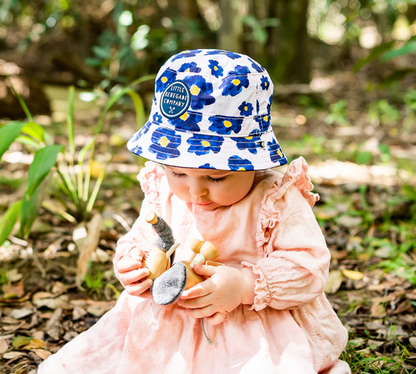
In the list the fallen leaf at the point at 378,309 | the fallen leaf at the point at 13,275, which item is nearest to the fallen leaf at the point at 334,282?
the fallen leaf at the point at 378,309

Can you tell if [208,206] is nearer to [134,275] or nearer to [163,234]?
[163,234]

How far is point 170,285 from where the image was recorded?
1315 millimetres

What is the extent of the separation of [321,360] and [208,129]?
0.77 meters

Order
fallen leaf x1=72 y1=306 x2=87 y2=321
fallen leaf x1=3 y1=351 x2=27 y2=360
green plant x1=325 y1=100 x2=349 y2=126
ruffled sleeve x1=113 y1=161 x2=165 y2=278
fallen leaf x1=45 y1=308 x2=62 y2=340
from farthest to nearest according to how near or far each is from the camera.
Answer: green plant x1=325 y1=100 x2=349 y2=126 < fallen leaf x1=72 y1=306 x2=87 y2=321 < fallen leaf x1=45 y1=308 x2=62 y2=340 < fallen leaf x1=3 y1=351 x2=27 y2=360 < ruffled sleeve x1=113 y1=161 x2=165 y2=278

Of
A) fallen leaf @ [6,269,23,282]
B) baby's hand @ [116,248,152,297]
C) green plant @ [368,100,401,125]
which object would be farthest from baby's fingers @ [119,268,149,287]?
green plant @ [368,100,401,125]

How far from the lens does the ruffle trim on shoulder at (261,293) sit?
1373mm

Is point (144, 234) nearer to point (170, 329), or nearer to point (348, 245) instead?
point (170, 329)

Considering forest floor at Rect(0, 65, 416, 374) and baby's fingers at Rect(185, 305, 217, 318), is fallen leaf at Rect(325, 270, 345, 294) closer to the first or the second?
forest floor at Rect(0, 65, 416, 374)

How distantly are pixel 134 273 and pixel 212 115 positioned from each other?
49 cm

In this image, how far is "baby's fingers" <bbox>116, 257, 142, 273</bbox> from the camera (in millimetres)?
1421

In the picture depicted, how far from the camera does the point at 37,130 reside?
228cm

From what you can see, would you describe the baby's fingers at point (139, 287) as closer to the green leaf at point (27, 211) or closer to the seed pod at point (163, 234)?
the seed pod at point (163, 234)

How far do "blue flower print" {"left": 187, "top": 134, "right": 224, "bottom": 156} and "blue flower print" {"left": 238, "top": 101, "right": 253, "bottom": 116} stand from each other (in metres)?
0.09

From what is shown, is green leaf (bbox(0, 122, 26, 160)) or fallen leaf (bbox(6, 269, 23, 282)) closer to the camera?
green leaf (bbox(0, 122, 26, 160))
